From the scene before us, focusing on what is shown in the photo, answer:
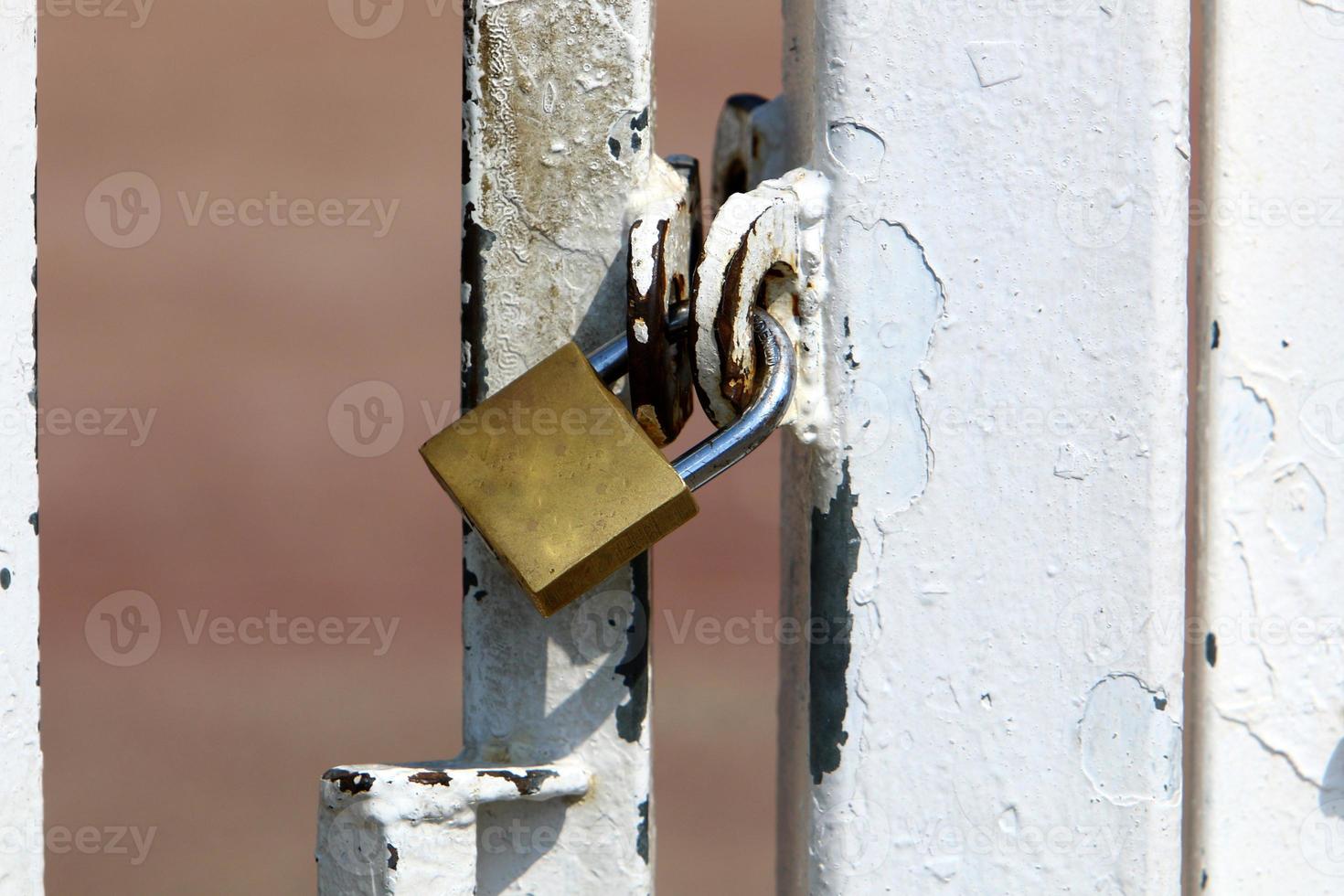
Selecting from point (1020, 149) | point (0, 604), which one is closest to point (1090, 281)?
point (1020, 149)

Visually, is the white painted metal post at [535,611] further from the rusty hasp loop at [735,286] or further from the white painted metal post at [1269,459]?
the white painted metal post at [1269,459]

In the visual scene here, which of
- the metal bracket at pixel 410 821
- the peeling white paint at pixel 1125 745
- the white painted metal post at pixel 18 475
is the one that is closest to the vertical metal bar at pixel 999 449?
the peeling white paint at pixel 1125 745

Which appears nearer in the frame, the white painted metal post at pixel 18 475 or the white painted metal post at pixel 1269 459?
the white painted metal post at pixel 18 475

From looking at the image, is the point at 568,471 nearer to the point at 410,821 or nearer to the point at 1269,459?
the point at 410,821

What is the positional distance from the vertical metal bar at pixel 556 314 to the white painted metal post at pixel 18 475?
0.14 m

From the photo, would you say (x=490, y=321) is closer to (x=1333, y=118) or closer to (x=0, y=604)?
(x=0, y=604)

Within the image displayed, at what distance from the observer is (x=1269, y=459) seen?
0.54m

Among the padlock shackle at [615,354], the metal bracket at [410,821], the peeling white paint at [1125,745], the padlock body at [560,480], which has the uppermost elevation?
the padlock shackle at [615,354]

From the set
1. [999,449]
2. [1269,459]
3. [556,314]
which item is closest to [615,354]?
[556,314]

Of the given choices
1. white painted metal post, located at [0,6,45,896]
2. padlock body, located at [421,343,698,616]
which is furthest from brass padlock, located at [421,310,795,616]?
white painted metal post, located at [0,6,45,896]

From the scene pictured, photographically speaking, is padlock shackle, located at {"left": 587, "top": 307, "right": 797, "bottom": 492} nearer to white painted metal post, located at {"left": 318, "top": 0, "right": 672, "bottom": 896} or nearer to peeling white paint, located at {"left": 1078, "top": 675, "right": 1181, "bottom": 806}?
white painted metal post, located at {"left": 318, "top": 0, "right": 672, "bottom": 896}

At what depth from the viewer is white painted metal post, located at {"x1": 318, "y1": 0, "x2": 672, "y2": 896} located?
1.54ft

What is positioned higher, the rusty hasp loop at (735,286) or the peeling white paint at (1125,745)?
the rusty hasp loop at (735,286)

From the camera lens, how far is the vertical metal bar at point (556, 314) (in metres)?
0.47
